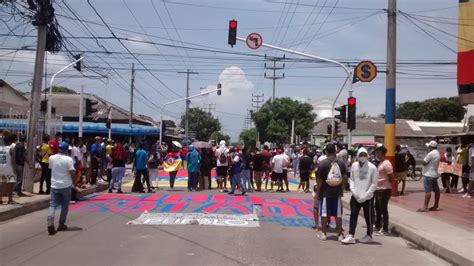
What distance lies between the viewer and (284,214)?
14.9 m

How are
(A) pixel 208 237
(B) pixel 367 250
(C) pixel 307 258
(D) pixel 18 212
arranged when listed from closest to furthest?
(C) pixel 307 258 → (B) pixel 367 250 → (A) pixel 208 237 → (D) pixel 18 212

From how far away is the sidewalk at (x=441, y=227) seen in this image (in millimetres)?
9406

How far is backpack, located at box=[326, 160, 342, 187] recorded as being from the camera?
10.7 m

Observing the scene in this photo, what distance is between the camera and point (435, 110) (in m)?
88.1

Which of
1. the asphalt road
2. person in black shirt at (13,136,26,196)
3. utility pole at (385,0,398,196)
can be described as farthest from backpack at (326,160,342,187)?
utility pole at (385,0,398,196)

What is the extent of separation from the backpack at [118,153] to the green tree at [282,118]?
56.1 m

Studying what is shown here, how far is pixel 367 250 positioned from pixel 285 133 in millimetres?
67258

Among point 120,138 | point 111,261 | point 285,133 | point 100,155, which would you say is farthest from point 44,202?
point 285,133

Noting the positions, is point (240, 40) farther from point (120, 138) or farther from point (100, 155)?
point (120, 138)

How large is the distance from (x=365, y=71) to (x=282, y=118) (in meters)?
56.0

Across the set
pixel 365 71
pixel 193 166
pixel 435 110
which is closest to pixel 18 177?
pixel 193 166

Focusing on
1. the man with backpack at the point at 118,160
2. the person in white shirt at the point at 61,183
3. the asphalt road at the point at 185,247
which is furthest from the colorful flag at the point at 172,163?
the person in white shirt at the point at 61,183

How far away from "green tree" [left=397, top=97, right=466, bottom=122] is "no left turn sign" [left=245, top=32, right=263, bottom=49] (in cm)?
6797

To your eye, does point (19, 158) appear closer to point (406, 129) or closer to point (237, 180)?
point (237, 180)
